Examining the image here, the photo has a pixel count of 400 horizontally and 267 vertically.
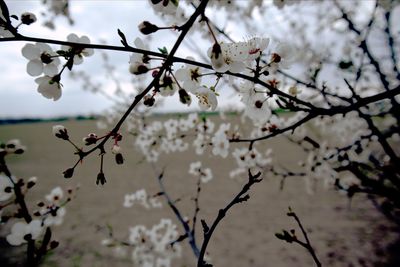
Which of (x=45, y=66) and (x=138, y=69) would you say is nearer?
(x=138, y=69)

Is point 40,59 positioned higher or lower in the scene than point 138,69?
higher

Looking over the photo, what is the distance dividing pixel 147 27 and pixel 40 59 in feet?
1.36

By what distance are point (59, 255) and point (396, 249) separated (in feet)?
20.3

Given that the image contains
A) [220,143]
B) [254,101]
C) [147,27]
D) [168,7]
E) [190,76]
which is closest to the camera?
[147,27]

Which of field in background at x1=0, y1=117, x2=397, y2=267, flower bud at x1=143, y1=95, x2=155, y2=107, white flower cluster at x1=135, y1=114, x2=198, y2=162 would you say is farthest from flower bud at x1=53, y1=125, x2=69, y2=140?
white flower cluster at x1=135, y1=114, x2=198, y2=162

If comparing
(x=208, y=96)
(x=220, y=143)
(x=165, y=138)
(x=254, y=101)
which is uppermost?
(x=165, y=138)

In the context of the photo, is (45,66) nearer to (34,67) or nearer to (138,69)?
(34,67)

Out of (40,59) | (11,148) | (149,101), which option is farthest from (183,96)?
(11,148)

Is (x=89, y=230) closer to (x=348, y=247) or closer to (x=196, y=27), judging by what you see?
(x=348, y=247)

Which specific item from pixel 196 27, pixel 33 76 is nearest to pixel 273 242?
pixel 196 27

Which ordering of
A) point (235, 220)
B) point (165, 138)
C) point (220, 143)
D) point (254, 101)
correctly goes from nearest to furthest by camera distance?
point (254, 101), point (220, 143), point (165, 138), point (235, 220)

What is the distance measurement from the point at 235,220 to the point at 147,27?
6426 mm

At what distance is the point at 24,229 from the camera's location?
138cm

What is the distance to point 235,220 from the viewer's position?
671cm
